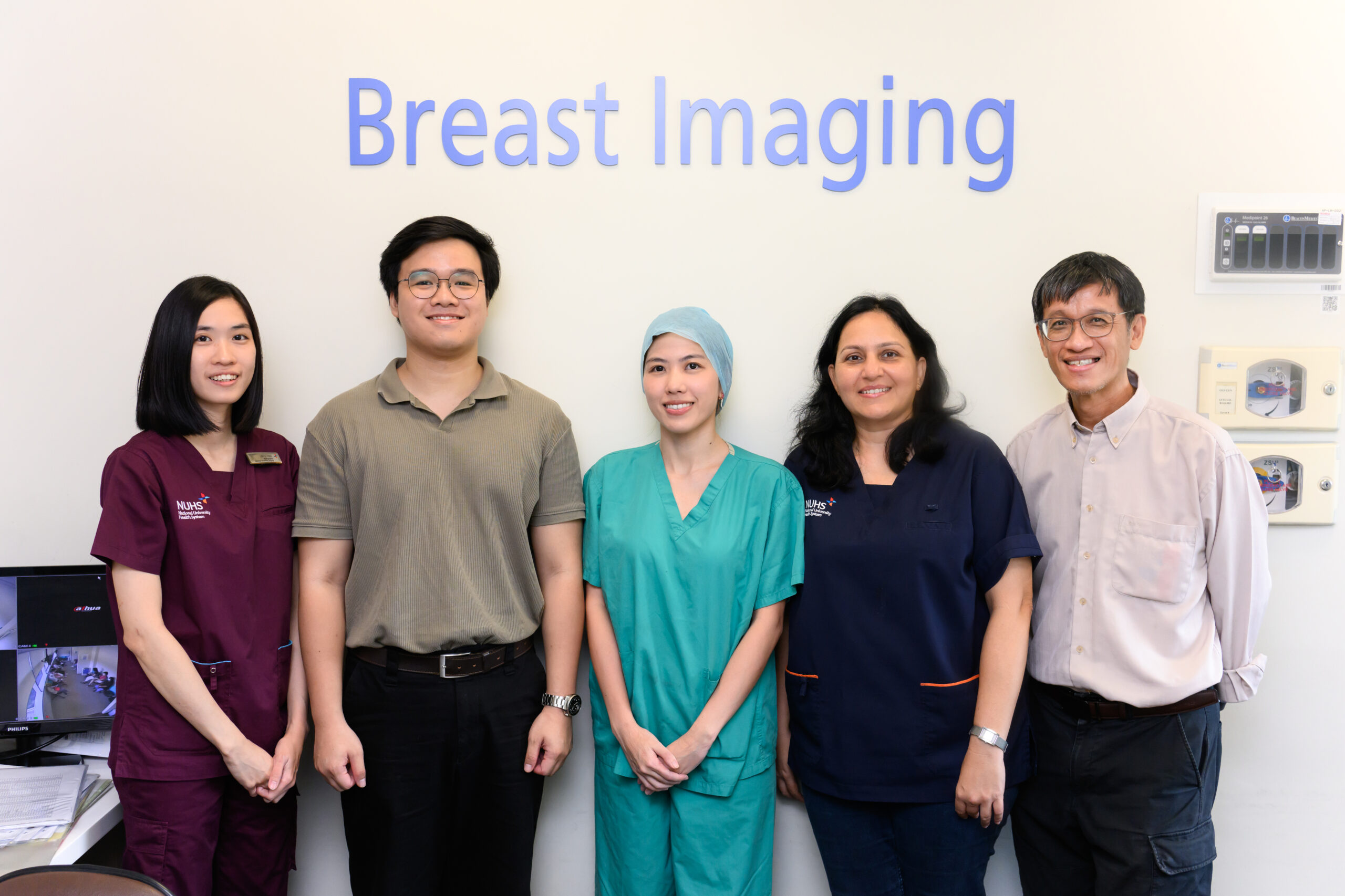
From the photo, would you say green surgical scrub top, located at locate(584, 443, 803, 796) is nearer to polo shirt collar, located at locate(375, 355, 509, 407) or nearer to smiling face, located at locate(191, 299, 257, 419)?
polo shirt collar, located at locate(375, 355, 509, 407)

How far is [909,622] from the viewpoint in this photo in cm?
167

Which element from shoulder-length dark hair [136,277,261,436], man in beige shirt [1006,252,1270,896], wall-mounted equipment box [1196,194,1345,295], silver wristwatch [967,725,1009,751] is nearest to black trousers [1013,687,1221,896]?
man in beige shirt [1006,252,1270,896]

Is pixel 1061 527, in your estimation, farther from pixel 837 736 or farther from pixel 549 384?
pixel 549 384

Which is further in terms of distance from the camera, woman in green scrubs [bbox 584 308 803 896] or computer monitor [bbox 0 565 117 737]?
computer monitor [bbox 0 565 117 737]

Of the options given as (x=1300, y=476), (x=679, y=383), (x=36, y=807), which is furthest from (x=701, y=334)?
(x=36, y=807)

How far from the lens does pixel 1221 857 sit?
82.0 inches

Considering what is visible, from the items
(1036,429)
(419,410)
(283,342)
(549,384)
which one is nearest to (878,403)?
(1036,429)

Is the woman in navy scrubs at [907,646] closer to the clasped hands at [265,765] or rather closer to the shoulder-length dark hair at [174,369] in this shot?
the clasped hands at [265,765]

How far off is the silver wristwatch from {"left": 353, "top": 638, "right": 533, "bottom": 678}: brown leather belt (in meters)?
1.05

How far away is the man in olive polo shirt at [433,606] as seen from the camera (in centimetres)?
170

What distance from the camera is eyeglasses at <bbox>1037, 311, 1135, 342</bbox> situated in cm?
167

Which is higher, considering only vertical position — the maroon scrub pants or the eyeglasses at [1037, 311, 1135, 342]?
the eyeglasses at [1037, 311, 1135, 342]

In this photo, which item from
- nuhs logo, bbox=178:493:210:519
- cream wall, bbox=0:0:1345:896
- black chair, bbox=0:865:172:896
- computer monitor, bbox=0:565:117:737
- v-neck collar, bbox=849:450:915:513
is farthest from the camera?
cream wall, bbox=0:0:1345:896

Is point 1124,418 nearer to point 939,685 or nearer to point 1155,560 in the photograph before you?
point 1155,560
